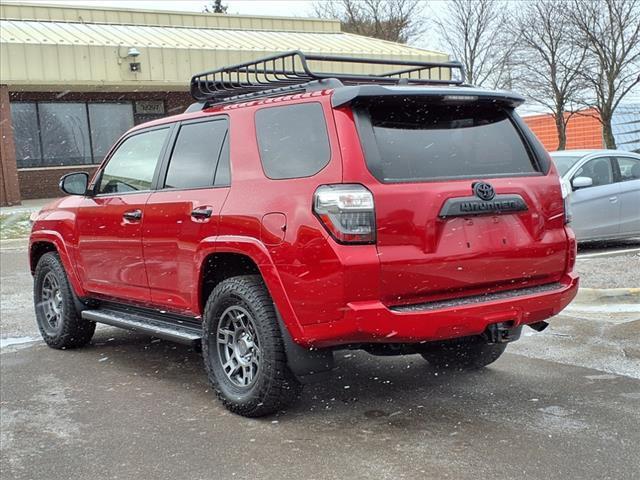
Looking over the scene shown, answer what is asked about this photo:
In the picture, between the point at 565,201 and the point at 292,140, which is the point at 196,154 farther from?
the point at 565,201

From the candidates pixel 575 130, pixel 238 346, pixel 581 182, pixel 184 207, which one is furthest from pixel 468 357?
pixel 575 130

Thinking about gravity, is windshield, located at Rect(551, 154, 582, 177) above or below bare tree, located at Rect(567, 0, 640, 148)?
below

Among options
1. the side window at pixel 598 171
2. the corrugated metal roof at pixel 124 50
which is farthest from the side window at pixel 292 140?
the corrugated metal roof at pixel 124 50

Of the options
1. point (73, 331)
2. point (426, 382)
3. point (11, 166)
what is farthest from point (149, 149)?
point (11, 166)

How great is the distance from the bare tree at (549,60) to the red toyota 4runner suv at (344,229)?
32.0 metres

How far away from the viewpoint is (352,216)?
3637 millimetres

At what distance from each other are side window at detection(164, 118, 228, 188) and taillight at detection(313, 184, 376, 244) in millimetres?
1188

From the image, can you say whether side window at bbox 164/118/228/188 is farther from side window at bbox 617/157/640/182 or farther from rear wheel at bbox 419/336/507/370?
side window at bbox 617/157/640/182

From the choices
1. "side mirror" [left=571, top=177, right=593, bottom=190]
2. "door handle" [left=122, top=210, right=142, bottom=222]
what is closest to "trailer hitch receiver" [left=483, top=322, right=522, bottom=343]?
"door handle" [left=122, top=210, right=142, bottom=222]

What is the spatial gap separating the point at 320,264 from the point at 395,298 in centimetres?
42

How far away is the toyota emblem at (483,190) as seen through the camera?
154 inches

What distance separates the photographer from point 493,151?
422 cm

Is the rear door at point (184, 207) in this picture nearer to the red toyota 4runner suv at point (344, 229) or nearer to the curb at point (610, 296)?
the red toyota 4runner suv at point (344, 229)

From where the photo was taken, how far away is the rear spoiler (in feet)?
12.5
